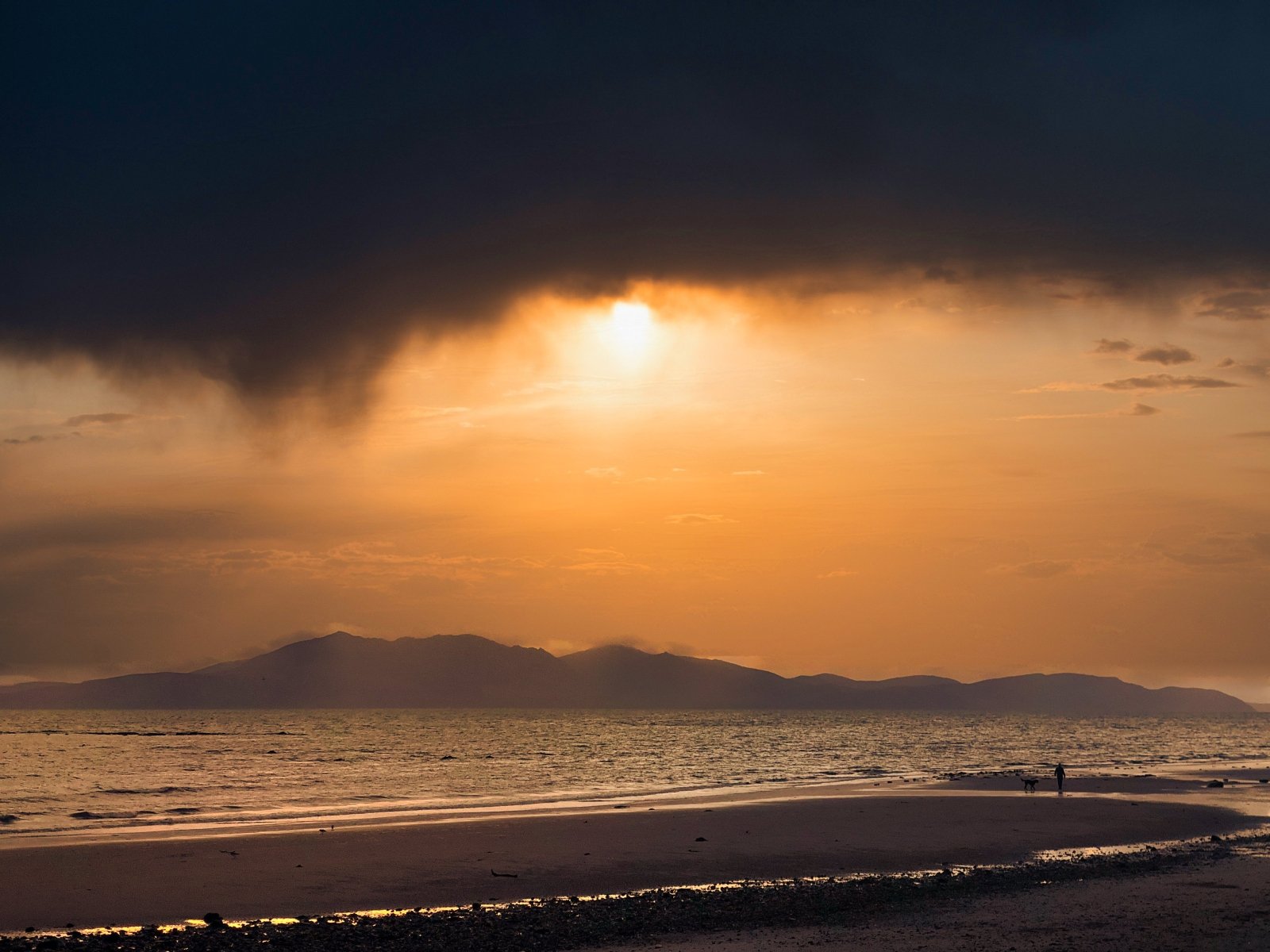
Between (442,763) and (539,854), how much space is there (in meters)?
62.8

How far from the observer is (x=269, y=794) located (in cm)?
6097

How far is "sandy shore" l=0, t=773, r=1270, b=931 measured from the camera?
26031 mm

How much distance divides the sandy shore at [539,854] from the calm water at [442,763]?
1194 centimetres

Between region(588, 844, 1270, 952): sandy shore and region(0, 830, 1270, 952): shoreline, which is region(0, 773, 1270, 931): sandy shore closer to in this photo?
region(0, 830, 1270, 952): shoreline

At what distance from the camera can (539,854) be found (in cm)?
3366

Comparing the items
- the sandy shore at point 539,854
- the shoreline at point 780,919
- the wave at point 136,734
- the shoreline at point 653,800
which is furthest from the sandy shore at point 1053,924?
A: the wave at point 136,734

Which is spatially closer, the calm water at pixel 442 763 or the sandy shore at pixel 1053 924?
the sandy shore at pixel 1053 924

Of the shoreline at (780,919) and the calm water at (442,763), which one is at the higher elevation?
the shoreline at (780,919)

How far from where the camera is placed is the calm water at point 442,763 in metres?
55.2

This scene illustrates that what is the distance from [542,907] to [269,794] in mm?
41838

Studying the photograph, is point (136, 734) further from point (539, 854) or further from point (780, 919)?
point (780, 919)

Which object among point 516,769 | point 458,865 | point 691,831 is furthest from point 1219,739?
point 458,865

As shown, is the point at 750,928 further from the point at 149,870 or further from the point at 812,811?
the point at 812,811

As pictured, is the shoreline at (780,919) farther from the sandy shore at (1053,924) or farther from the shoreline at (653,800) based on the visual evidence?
the shoreline at (653,800)
